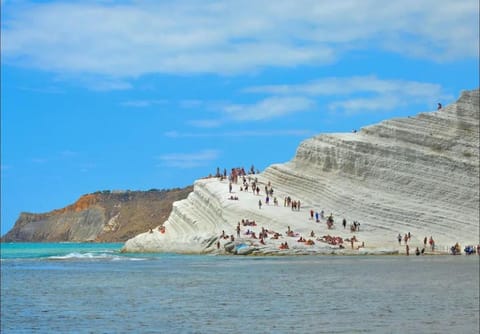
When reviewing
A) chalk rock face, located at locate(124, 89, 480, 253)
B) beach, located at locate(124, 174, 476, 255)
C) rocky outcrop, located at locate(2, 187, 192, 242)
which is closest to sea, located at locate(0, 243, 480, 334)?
beach, located at locate(124, 174, 476, 255)

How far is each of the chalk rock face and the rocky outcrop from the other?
8023 cm

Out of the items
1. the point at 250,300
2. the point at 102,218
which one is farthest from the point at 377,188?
the point at 102,218

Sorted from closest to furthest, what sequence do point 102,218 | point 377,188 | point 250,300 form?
1. point 250,300
2. point 377,188
3. point 102,218

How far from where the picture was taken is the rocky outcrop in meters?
148

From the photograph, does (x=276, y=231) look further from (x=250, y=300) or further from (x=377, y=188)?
(x=250, y=300)

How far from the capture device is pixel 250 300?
23.9m

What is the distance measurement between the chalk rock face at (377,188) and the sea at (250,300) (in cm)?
1599

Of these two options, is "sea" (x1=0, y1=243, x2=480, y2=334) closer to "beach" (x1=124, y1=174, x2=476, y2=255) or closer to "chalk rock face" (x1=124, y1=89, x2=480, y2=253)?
"beach" (x1=124, y1=174, x2=476, y2=255)

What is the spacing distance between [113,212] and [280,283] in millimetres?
134335

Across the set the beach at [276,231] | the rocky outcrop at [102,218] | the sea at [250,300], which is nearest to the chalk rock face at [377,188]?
the beach at [276,231]

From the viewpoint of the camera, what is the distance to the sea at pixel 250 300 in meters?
18.8

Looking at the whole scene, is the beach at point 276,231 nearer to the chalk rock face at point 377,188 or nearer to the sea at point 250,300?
the chalk rock face at point 377,188

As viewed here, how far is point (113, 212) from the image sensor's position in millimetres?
161500

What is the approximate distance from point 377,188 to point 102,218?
109736mm
